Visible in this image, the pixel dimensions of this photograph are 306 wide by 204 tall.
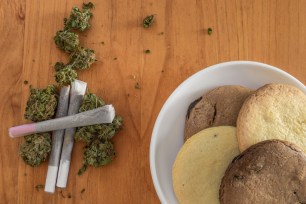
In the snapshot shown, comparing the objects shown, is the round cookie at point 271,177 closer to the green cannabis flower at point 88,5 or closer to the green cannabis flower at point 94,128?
the green cannabis flower at point 94,128

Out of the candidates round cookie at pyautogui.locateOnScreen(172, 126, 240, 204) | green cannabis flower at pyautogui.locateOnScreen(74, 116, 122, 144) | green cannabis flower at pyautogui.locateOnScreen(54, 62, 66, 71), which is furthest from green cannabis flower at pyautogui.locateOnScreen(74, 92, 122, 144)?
round cookie at pyautogui.locateOnScreen(172, 126, 240, 204)

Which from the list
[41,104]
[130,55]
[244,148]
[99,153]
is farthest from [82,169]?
[244,148]

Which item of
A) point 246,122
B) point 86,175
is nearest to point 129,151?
point 86,175

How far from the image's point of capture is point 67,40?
1076mm

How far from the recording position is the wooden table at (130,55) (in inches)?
42.3

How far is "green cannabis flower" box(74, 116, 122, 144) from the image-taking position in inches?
41.4

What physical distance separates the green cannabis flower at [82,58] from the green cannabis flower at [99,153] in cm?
19

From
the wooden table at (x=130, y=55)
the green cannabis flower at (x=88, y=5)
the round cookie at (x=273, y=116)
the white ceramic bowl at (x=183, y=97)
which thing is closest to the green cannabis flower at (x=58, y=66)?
the wooden table at (x=130, y=55)

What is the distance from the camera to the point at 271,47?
3.62 ft

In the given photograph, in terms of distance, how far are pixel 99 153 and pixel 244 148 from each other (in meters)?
0.35

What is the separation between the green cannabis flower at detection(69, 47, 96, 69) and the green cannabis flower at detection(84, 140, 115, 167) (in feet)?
0.63

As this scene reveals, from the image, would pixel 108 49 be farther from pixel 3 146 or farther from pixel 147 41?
pixel 3 146

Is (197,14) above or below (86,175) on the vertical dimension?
above

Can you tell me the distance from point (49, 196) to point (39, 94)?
253 mm
